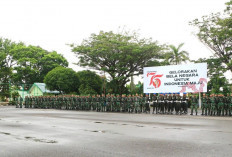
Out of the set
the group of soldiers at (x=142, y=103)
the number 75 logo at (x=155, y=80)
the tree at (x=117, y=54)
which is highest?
the tree at (x=117, y=54)

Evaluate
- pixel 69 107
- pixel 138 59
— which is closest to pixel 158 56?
pixel 138 59

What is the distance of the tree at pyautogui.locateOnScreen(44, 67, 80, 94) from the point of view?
44.1 m

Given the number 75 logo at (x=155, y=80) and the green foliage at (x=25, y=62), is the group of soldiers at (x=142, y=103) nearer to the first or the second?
the number 75 logo at (x=155, y=80)

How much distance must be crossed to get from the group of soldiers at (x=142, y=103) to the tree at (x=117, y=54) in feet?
27.8

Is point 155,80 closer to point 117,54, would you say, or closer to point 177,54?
point 117,54

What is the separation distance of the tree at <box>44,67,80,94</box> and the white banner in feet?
69.3

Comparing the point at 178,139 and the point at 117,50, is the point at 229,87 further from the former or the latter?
the point at 178,139

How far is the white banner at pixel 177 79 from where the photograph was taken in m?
22.5

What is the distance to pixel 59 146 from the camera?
752cm

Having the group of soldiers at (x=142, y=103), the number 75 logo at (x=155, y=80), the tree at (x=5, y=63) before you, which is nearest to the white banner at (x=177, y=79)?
the number 75 logo at (x=155, y=80)

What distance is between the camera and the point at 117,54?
36.1 meters

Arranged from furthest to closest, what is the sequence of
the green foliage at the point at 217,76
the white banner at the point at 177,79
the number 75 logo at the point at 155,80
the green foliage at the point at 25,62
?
the green foliage at the point at 25,62 < the green foliage at the point at 217,76 < the number 75 logo at the point at 155,80 < the white banner at the point at 177,79

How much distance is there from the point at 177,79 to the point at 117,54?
13825 millimetres

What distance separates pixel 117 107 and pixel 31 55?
40387 millimetres
